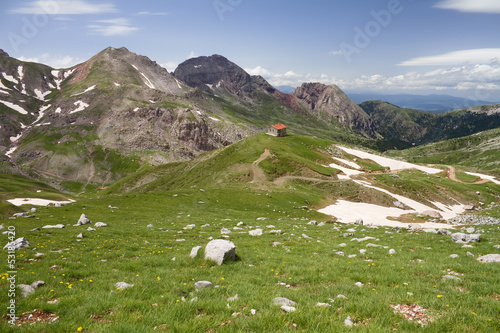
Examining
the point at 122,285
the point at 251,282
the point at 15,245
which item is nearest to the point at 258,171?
the point at 15,245

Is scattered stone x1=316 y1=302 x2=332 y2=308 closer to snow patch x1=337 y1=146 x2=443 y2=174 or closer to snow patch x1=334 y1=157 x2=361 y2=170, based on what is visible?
snow patch x1=334 y1=157 x2=361 y2=170

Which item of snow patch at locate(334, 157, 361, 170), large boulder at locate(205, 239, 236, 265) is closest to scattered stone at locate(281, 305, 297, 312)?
large boulder at locate(205, 239, 236, 265)

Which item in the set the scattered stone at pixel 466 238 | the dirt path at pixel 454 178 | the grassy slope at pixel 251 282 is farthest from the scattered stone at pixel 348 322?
the dirt path at pixel 454 178

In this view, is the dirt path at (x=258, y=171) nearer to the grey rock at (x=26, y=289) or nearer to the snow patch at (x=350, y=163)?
the snow patch at (x=350, y=163)

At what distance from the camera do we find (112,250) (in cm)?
1781

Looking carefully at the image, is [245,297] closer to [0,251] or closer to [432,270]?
[432,270]

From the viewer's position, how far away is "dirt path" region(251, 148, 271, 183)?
81.1 meters

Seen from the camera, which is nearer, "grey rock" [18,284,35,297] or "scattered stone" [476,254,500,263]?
"grey rock" [18,284,35,297]

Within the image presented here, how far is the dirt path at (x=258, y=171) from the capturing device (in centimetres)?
8112

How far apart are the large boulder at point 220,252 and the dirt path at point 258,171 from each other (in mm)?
64166

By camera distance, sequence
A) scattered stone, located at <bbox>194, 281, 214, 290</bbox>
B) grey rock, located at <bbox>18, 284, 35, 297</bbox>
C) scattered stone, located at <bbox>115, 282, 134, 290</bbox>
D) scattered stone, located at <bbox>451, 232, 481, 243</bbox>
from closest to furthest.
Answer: grey rock, located at <bbox>18, 284, 35, 297</bbox> < scattered stone, located at <bbox>115, 282, 134, 290</bbox> < scattered stone, located at <bbox>194, 281, 214, 290</bbox> < scattered stone, located at <bbox>451, 232, 481, 243</bbox>

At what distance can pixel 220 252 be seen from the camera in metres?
14.7

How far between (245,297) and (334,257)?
9.27 meters

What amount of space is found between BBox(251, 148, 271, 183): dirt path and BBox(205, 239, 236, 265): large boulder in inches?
2526
